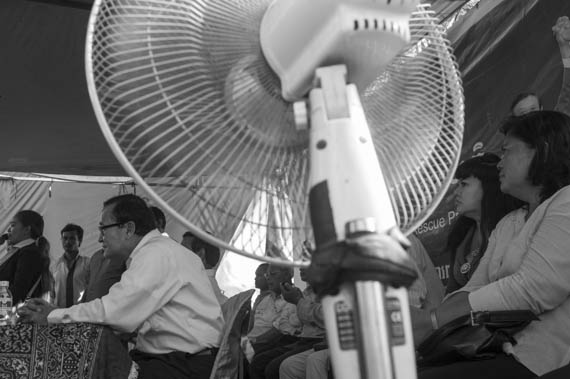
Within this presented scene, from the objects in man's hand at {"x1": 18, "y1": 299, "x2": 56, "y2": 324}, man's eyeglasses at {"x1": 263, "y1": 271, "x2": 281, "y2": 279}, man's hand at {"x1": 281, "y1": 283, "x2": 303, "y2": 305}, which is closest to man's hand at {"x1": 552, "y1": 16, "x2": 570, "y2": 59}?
man's hand at {"x1": 18, "y1": 299, "x2": 56, "y2": 324}

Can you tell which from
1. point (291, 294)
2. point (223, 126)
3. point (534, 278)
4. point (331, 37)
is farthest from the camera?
point (291, 294)

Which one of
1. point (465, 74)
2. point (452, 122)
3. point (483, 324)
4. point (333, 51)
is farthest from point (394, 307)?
point (465, 74)

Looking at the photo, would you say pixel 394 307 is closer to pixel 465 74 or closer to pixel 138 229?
pixel 138 229

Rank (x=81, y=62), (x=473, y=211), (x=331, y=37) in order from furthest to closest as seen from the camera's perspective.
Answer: (x=81, y=62) → (x=473, y=211) → (x=331, y=37)

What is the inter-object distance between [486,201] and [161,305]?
1299 mm

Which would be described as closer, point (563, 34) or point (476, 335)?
point (476, 335)

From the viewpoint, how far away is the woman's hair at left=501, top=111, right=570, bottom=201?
6.36ft

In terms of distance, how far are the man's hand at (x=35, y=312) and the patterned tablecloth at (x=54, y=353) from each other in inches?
9.0

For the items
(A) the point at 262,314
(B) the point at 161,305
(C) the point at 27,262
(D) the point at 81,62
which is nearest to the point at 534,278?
(B) the point at 161,305

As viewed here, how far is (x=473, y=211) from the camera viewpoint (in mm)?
2869

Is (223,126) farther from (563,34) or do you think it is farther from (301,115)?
(563,34)

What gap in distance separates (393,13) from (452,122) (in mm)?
339

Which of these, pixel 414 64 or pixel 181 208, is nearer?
pixel 181 208

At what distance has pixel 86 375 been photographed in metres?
2.26
